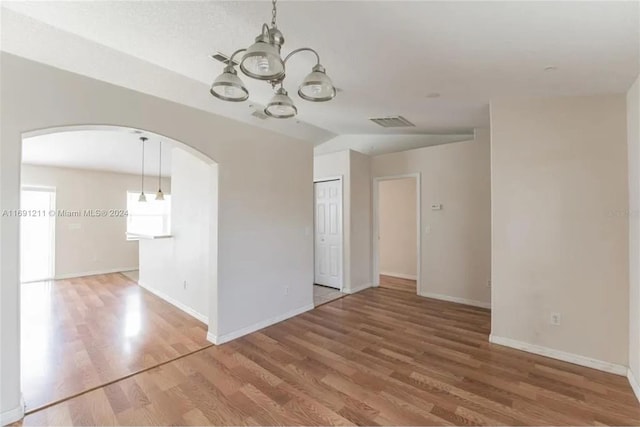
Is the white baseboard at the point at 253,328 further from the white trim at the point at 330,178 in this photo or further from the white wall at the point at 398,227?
the white wall at the point at 398,227

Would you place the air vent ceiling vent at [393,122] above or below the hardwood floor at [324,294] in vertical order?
above

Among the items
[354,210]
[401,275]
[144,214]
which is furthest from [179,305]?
[401,275]

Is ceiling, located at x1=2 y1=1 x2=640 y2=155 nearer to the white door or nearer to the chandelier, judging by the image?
the chandelier

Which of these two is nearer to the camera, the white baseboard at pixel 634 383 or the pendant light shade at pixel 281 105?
the pendant light shade at pixel 281 105

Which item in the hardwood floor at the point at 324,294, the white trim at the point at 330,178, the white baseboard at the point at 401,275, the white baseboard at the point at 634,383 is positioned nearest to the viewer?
the white baseboard at the point at 634,383

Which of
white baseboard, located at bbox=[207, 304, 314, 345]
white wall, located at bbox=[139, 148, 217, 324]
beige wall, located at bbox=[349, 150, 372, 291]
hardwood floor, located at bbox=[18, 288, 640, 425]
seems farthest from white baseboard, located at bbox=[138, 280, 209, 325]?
beige wall, located at bbox=[349, 150, 372, 291]

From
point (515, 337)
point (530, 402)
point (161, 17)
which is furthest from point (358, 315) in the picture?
point (161, 17)

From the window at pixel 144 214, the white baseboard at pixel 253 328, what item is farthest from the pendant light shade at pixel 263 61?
the window at pixel 144 214

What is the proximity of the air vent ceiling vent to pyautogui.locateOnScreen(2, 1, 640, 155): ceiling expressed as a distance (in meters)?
1.13

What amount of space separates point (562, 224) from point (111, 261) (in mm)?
8830

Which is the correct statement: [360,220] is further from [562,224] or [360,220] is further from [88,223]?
[88,223]

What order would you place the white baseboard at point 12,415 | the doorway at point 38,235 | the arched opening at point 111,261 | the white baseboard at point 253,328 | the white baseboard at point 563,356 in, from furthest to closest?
1. the doorway at point 38,235
2. the white baseboard at point 253,328
3. the arched opening at point 111,261
4. the white baseboard at point 563,356
5. the white baseboard at point 12,415

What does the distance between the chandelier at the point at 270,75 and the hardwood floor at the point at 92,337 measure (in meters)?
2.64

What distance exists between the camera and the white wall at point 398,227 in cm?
655
